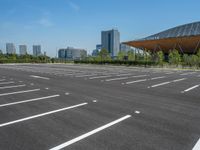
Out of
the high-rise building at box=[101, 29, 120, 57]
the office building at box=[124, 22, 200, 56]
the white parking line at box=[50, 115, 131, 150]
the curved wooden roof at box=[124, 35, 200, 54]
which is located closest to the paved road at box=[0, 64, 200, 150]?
the white parking line at box=[50, 115, 131, 150]

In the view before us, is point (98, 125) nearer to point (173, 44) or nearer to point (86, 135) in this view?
point (86, 135)

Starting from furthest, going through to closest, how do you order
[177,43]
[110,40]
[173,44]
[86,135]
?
[110,40] < [173,44] < [177,43] < [86,135]

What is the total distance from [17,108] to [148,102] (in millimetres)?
4869

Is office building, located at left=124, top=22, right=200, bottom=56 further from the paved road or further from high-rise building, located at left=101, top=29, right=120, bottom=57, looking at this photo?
high-rise building, located at left=101, top=29, right=120, bottom=57

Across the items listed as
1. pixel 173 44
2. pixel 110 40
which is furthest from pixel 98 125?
pixel 110 40

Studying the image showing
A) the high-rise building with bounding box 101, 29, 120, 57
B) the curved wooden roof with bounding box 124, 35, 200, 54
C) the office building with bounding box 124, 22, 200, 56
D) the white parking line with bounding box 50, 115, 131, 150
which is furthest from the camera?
the high-rise building with bounding box 101, 29, 120, 57

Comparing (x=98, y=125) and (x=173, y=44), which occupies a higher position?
(x=173, y=44)

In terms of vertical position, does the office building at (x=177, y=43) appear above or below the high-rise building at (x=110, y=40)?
below

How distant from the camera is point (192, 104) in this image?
7426 mm

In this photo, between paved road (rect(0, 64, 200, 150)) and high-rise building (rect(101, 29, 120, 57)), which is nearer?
paved road (rect(0, 64, 200, 150))

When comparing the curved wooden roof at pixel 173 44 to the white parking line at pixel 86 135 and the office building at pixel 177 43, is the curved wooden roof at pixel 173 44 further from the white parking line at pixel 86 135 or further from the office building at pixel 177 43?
the white parking line at pixel 86 135

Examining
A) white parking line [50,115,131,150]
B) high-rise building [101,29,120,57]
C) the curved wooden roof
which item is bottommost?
white parking line [50,115,131,150]

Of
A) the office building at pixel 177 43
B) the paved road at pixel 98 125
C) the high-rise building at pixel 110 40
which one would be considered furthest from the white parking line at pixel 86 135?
the high-rise building at pixel 110 40

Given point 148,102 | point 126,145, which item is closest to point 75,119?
point 126,145
